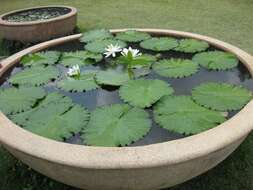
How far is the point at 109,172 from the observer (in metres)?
1.12

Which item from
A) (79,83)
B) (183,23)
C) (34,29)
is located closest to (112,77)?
(79,83)

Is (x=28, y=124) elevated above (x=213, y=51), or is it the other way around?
(x=213, y=51)

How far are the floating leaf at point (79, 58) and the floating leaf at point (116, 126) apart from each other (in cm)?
54

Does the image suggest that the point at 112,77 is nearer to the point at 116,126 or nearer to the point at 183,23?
the point at 116,126

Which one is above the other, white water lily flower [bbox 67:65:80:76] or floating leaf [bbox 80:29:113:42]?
floating leaf [bbox 80:29:113:42]

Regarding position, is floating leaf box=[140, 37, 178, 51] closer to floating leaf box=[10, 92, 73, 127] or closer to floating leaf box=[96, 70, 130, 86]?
floating leaf box=[96, 70, 130, 86]

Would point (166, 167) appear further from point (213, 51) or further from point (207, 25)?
point (207, 25)

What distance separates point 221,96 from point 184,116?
9.5 inches

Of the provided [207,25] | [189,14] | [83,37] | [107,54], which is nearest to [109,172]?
[107,54]

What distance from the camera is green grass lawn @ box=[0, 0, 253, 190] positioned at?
170 cm

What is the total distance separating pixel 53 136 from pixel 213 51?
3.75 ft

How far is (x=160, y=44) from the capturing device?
2.05 m

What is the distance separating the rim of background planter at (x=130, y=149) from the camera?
3.59 feet

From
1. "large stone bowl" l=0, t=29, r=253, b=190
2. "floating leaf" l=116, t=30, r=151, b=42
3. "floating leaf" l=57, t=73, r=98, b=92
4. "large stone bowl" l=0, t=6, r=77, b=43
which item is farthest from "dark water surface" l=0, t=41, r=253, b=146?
"large stone bowl" l=0, t=6, r=77, b=43
